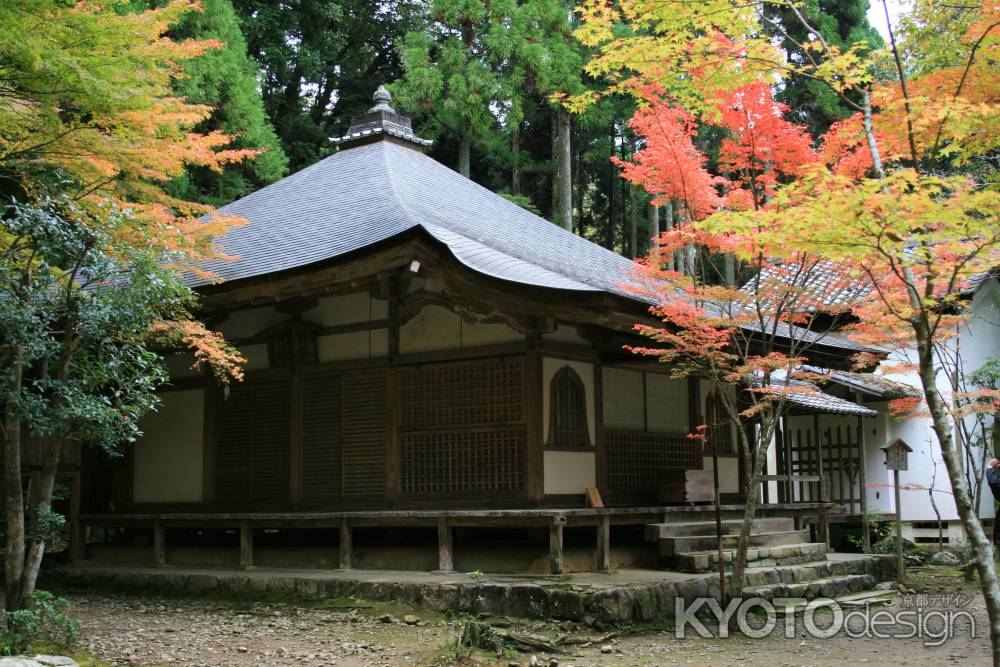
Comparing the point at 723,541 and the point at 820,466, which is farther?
the point at 820,466

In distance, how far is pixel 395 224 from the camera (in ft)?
35.3

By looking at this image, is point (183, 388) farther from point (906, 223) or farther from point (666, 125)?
point (906, 223)

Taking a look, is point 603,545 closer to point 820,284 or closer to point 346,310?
point 820,284

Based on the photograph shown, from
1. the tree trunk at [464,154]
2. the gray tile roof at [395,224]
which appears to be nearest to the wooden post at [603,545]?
the gray tile roof at [395,224]

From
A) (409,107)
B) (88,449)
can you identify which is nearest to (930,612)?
(88,449)

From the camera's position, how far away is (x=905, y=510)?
1870 centimetres

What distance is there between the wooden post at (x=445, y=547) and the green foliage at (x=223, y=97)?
1100 centimetres

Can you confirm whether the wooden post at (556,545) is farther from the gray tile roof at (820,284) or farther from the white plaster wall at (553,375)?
the gray tile roof at (820,284)

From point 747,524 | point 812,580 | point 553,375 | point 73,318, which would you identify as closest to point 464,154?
point 553,375

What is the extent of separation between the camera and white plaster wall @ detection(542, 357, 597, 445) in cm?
1048

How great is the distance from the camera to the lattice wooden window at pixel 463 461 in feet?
34.2

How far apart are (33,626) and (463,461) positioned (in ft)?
16.3

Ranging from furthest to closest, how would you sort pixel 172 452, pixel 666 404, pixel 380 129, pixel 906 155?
pixel 380 129
pixel 172 452
pixel 666 404
pixel 906 155

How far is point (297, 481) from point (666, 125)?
6.26m
